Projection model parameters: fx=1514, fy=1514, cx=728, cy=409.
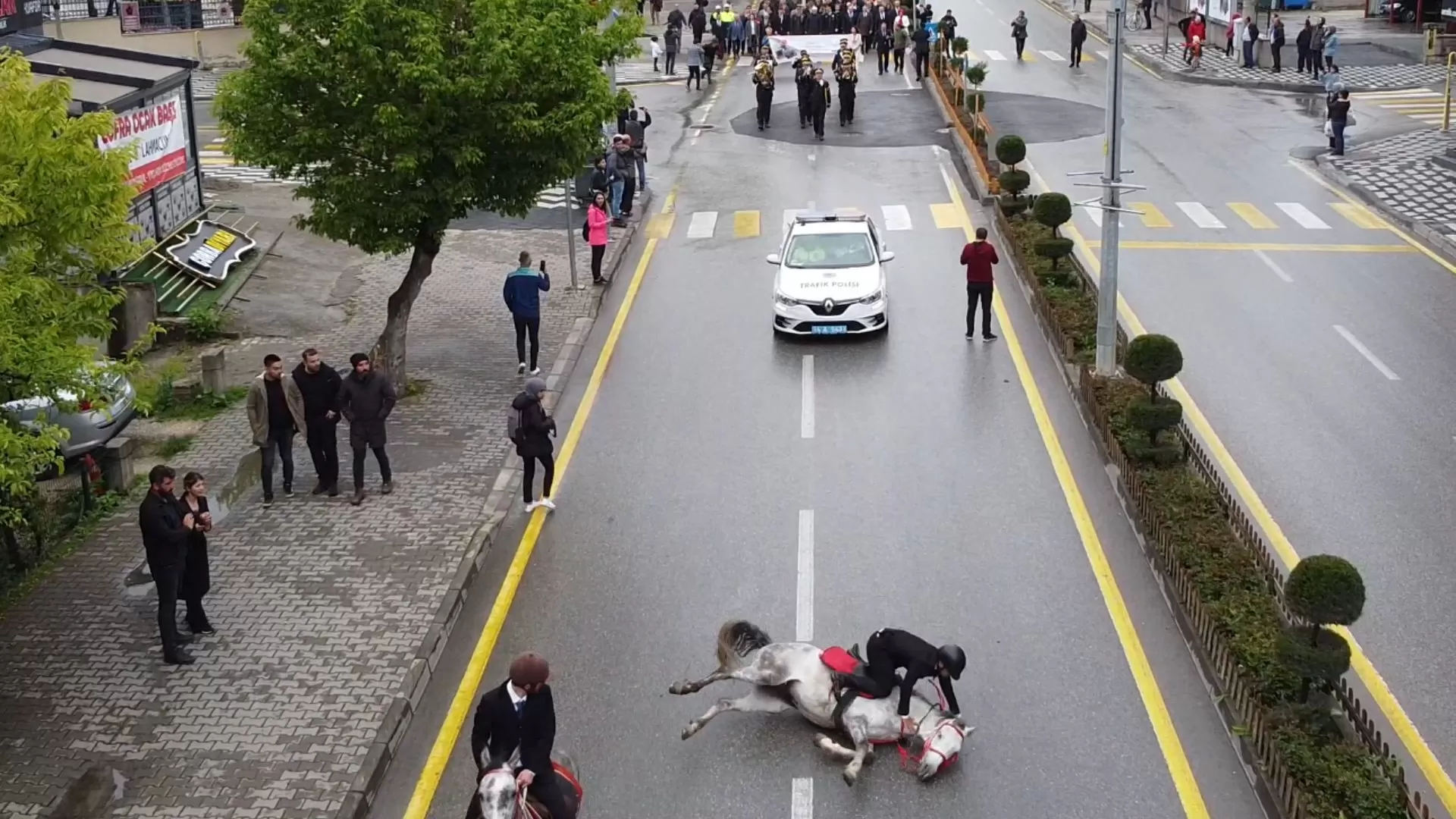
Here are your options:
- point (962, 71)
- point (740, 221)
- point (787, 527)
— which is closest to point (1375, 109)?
point (962, 71)

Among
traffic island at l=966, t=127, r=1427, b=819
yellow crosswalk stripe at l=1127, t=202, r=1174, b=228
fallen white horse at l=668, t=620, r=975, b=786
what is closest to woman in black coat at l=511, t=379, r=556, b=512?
fallen white horse at l=668, t=620, r=975, b=786

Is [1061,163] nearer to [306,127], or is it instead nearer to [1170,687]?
[306,127]

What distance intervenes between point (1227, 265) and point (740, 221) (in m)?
8.86

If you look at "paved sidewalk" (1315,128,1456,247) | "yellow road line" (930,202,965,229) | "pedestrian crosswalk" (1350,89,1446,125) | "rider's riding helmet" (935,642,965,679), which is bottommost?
"rider's riding helmet" (935,642,965,679)

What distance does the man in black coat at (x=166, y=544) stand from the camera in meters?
11.4

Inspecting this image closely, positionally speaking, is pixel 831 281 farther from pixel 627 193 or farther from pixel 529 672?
pixel 529 672

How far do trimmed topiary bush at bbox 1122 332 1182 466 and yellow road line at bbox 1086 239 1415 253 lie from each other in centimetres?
1026

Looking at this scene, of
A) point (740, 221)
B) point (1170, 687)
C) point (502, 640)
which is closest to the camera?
point (1170, 687)

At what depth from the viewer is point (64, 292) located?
423 inches

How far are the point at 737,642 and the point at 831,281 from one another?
34.9 feet

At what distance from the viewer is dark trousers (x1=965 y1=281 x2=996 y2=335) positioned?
19938 mm

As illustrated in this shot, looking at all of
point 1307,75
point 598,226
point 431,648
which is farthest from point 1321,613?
point 1307,75

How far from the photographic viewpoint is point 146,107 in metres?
23.3

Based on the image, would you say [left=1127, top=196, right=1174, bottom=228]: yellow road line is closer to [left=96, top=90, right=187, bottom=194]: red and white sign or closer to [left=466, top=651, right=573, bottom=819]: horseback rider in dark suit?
[left=96, top=90, right=187, bottom=194]: red and white sign
